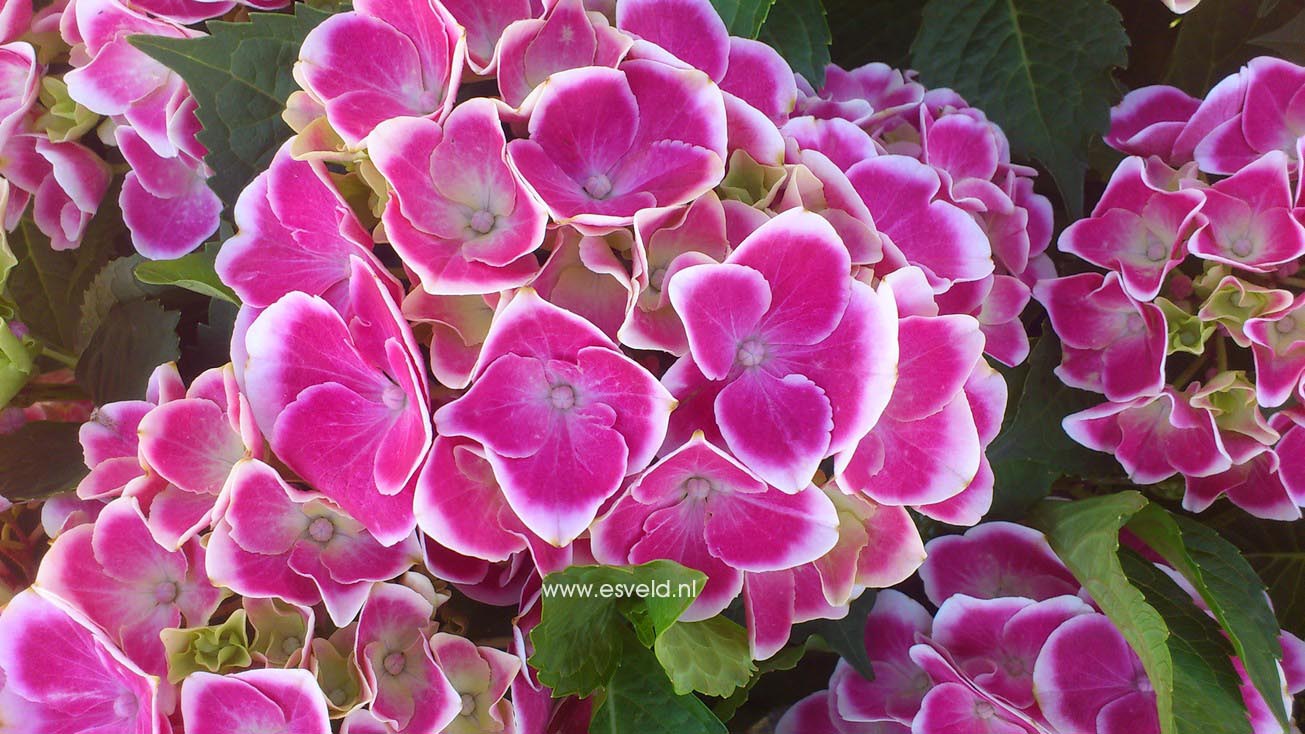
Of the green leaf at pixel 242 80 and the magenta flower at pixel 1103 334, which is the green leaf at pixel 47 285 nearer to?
the green leaf at pixel 242 80

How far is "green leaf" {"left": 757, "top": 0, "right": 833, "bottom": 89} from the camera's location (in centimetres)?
64

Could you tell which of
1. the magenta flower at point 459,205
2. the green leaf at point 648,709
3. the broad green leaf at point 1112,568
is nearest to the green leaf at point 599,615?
the green leaf at point 648,709

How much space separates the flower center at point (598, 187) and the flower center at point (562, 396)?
81 mm

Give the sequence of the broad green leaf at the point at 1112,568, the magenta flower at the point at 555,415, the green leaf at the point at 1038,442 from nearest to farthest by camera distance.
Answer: the magenta flower at the point at 555,415
the broad green leaf at the point at 1112,568
the green leaf at the point at 1038,442

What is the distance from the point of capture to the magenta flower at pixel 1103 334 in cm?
57

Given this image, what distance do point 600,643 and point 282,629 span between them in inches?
5.6

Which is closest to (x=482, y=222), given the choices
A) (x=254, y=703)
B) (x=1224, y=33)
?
(x=254, y=703)

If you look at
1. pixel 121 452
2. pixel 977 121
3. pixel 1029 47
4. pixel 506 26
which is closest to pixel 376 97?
pixel 506 26

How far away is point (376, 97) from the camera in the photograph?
449 mm

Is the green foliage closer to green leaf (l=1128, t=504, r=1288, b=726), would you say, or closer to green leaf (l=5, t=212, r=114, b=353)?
green leaf (l=5, t=212, r=114, b=353)

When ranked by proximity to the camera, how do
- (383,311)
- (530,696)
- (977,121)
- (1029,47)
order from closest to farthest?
(383,311), (530,696), (977,121), (1029,47)

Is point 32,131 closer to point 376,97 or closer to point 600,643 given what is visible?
point 376,97

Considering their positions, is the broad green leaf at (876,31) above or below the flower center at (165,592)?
above

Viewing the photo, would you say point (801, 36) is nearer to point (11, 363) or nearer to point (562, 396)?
point (562, 396)
